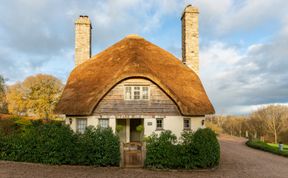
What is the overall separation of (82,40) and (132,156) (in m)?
10.9

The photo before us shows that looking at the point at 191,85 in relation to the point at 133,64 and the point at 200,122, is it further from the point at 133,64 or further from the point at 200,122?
the point at 133,64

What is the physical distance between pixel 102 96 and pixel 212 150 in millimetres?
6428

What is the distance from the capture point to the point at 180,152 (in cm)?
1287

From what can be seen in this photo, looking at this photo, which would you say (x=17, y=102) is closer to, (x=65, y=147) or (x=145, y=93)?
(x=145, y=93)

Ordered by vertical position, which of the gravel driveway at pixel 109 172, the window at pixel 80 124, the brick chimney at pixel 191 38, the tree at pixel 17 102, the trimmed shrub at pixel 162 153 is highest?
the brick chimney at pixel 191 38

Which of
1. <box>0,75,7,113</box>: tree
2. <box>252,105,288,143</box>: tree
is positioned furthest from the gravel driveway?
<box>252,105,288,143</box>: tree

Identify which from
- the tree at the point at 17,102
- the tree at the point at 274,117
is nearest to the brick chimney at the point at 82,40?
the tree at the point at 17,102

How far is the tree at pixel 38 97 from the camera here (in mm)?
31703

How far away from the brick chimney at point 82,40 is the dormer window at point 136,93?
6406mm

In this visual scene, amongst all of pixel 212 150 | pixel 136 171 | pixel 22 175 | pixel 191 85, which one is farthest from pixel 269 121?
pixel 22 175

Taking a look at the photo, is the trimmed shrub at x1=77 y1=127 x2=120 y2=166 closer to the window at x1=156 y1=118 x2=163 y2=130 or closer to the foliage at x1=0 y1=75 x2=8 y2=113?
the window at x1=156 y1=118 x2=163 y2=130

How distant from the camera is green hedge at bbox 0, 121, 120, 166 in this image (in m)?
12.9

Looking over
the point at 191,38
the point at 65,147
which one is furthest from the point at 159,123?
the point at 191,38

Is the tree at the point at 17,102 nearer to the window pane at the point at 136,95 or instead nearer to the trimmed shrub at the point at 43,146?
the trimmed shrub at the point at 43,146
